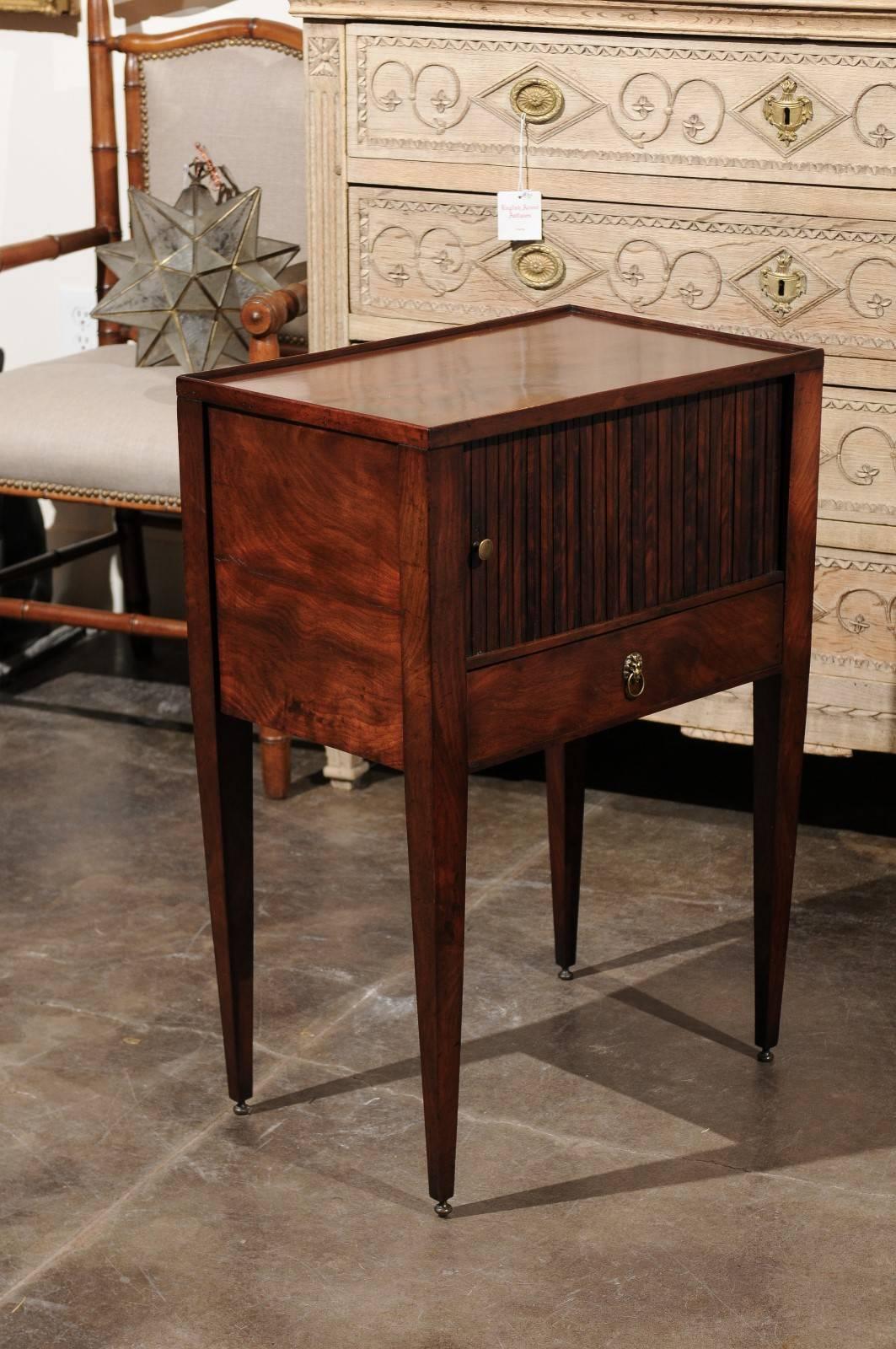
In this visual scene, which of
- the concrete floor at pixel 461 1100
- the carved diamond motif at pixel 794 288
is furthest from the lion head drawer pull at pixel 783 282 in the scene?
the concrete floor at pixel 461 1100

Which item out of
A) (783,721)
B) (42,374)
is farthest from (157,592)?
(783,721)

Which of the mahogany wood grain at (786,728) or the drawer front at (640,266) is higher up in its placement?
the drawer front at (640,266)

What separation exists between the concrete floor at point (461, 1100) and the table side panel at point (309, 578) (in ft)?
1.76

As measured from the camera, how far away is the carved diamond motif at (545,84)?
2.72m

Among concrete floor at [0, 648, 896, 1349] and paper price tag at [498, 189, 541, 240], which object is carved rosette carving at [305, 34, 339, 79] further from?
concrete floor at [0, 648, 896, 1349]

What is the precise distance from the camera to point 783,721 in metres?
2.14

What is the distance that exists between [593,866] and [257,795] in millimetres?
639

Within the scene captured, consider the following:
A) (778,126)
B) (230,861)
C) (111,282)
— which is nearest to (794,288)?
(778,126)

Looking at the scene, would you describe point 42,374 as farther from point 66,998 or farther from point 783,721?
point 783,721

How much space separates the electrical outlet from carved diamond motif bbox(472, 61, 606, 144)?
55.4 inches

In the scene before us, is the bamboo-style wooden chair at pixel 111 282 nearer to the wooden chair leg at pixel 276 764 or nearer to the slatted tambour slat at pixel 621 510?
the wooden chair leg at pixel 276 764

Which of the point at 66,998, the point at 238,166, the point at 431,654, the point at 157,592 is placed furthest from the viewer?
the point at 157,592

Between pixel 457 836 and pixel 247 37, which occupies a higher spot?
pixel 247 37

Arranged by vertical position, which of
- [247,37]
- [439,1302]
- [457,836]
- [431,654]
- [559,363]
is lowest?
[439,1302]
